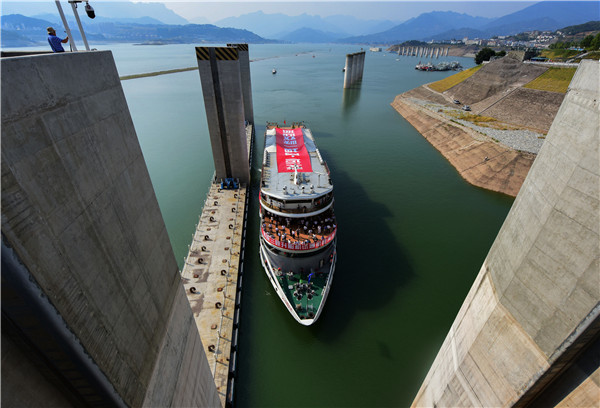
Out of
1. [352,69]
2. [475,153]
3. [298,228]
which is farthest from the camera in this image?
[352,69]

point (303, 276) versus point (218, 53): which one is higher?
point (218, 53)

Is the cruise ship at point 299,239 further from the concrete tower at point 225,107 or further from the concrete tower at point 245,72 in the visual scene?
the concrete tower at point 245,72

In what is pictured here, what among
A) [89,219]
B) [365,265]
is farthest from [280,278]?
[89,219]

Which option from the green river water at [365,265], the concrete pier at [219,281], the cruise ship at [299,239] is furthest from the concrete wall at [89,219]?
the cruise ship at [299,239]

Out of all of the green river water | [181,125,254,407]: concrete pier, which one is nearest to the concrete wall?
[181,125,254,407]: concrete pier

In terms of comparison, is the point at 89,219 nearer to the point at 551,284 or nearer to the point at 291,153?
the point at 551,284

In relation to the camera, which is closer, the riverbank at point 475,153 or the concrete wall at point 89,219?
the concrete wall at point 89,219

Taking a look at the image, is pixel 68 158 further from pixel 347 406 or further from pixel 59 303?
pixel 347 406
